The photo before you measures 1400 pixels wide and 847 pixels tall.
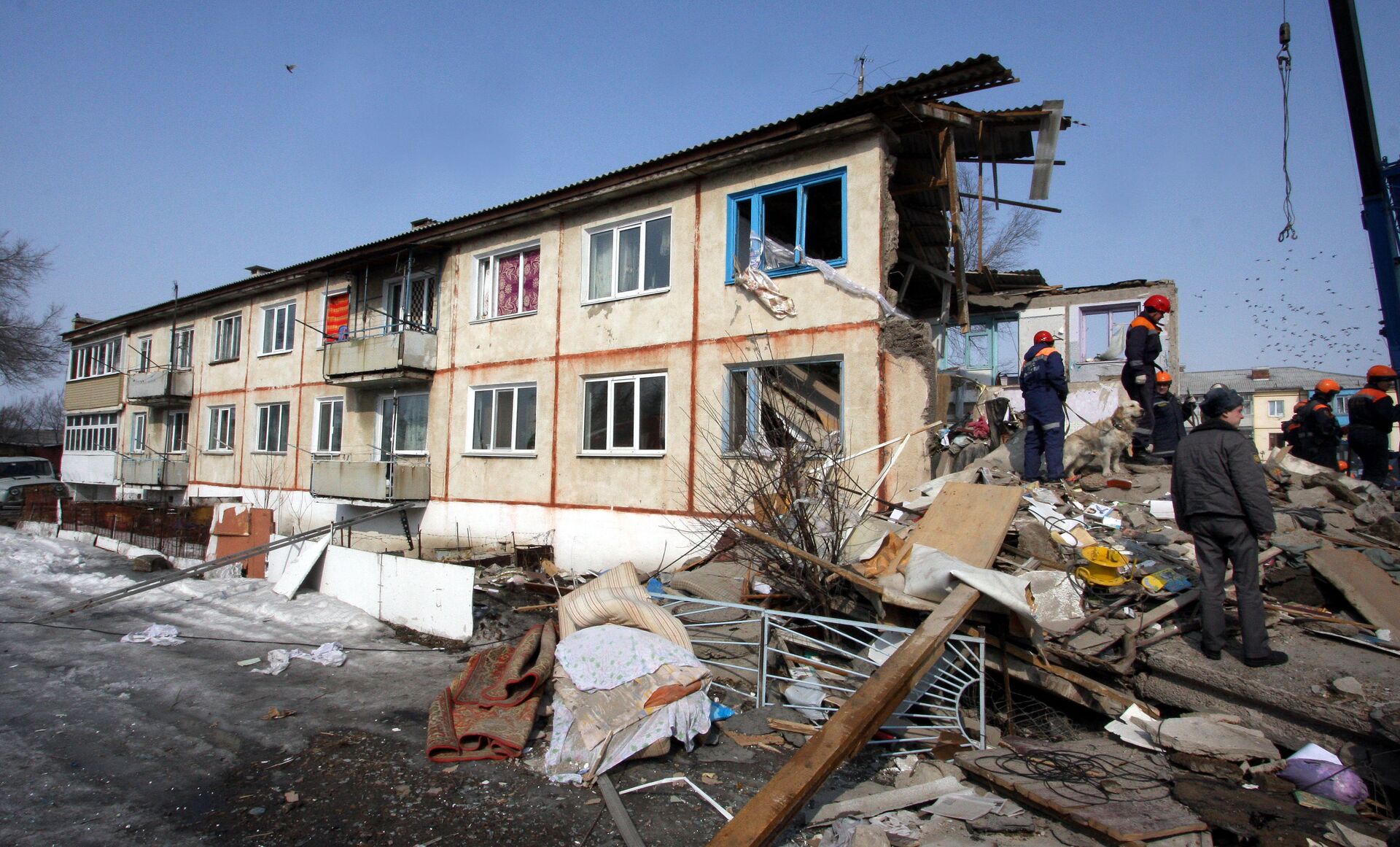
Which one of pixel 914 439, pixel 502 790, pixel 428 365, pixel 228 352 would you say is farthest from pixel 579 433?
pixel 228 352

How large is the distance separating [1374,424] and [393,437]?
16.4m

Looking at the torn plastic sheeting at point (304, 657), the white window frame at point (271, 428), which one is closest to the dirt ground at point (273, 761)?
the torn plastic sheeting at point (304, 657)

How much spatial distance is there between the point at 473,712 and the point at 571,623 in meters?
1.06

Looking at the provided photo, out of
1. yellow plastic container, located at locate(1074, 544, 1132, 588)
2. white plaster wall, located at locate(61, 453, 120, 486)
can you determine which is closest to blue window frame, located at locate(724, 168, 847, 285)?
yellow plastic container, located at locate(1074, 544, 1132, 588)

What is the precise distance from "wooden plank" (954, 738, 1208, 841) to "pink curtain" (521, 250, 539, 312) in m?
11.1

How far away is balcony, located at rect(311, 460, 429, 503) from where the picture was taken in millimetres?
14453

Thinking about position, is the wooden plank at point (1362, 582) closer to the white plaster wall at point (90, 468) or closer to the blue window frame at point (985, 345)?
the blue window frame at point (985, 345)

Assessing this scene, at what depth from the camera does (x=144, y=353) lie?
23.6m

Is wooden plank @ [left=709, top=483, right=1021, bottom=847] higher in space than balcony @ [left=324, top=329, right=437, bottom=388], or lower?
lower

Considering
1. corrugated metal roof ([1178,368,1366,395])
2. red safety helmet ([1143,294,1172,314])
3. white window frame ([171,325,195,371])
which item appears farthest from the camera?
corrugated metal roof ([1178,368,1366,395])

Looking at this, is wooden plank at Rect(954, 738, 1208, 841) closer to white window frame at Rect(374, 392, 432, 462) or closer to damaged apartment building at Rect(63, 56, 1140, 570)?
damaged apartment building at Rect(63, 56, 1140, 570)

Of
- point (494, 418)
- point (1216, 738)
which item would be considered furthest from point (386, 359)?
point (1216, 738)

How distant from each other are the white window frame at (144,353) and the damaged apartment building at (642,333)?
739 cm

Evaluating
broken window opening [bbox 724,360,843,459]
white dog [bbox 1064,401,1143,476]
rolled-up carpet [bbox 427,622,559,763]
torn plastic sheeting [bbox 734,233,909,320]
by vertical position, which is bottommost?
rolled-up carpet [bbox 427,622,559,763]
